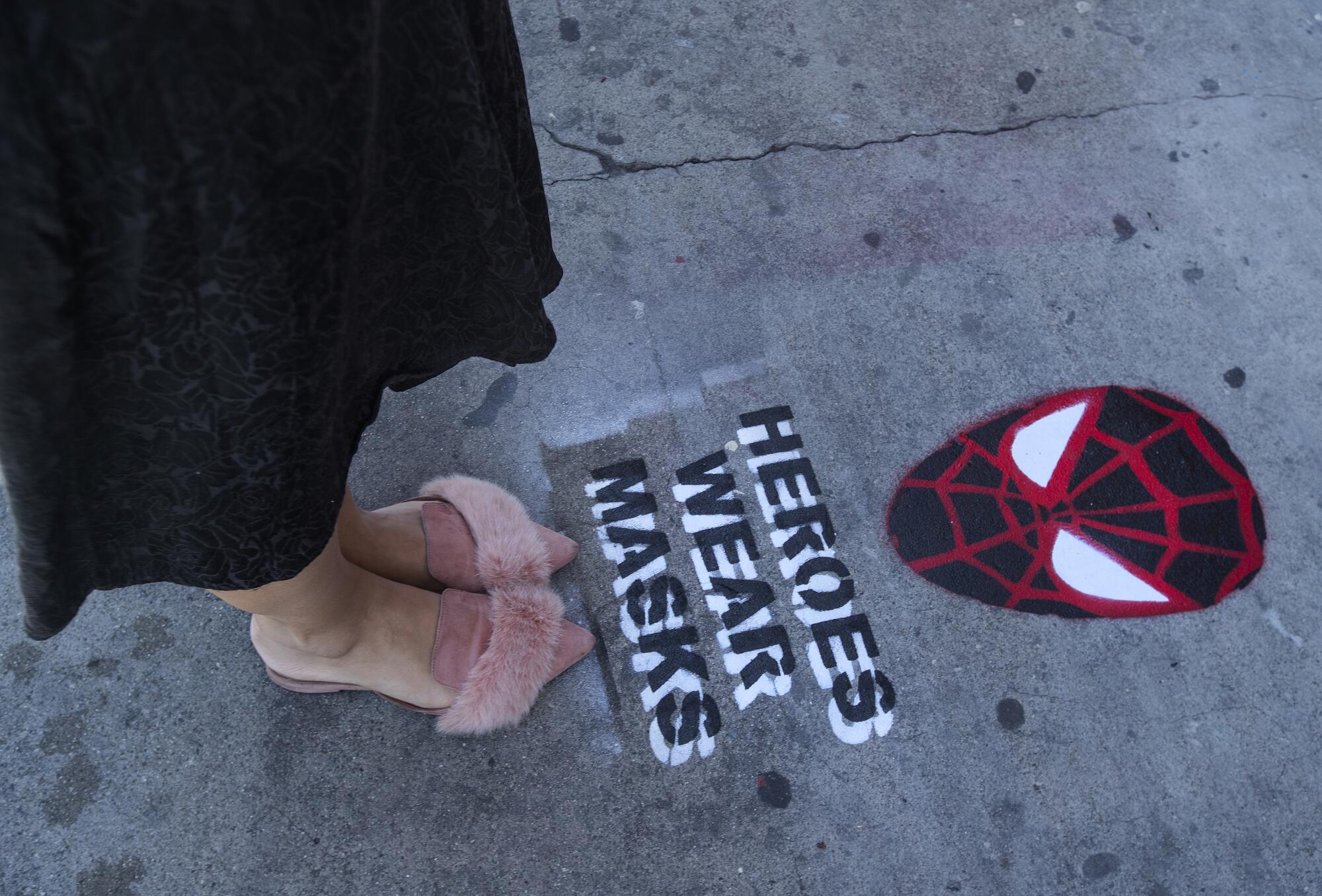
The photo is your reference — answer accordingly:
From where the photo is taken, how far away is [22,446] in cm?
81

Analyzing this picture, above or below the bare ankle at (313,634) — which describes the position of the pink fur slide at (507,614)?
below

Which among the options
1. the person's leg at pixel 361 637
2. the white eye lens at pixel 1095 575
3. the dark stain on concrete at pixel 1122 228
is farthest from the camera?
the dark stain on concrete at pixel 1122 228

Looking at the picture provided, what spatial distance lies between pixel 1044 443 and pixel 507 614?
130 cm

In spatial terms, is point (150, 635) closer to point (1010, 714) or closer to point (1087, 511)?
point (1010, 714)

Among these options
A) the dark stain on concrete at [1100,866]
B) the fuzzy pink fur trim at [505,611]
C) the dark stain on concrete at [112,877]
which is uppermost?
the fuzzy pink fur trim at [505,611]

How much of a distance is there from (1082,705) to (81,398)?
5.86 feet

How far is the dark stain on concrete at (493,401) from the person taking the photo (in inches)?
83.0

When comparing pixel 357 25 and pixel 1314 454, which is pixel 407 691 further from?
pixel 1314 454

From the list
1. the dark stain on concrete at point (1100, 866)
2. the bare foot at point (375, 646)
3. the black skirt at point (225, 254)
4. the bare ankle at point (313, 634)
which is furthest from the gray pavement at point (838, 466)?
the black skirt at point (225, 254)

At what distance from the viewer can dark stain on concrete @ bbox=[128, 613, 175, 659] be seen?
1796 mm

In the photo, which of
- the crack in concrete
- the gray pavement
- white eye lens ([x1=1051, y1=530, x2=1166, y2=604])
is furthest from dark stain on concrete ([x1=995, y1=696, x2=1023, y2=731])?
the crack in concrete

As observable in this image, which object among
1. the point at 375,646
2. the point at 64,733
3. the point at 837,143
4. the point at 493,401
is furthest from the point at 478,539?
the point at 837,143

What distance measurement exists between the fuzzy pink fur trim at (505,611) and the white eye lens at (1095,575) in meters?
1.09

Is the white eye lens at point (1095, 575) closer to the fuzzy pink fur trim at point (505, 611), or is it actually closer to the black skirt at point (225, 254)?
the fuzzy pink fur trim at point (505, 611)
